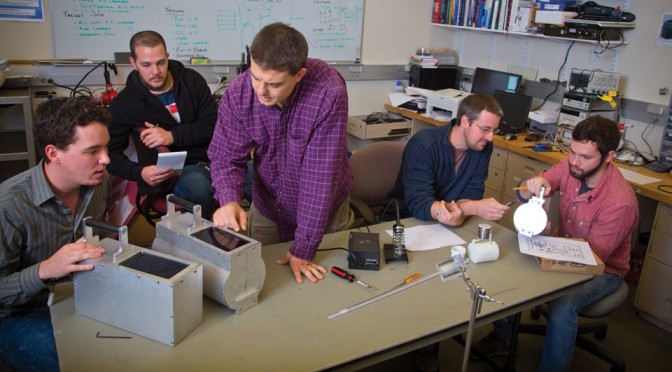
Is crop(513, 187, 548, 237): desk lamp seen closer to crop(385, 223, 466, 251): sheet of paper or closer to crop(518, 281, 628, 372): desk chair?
crop(385, 223, 466, 251): sheet of paper

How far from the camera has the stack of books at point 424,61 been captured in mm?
4707

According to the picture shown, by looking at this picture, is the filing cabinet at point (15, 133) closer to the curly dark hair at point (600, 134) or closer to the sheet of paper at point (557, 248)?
the sheet of paper at point (557, 248)

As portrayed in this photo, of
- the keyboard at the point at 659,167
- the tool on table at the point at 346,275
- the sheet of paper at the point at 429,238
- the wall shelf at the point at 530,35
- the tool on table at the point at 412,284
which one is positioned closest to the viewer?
the tool on table at the point at 412,284

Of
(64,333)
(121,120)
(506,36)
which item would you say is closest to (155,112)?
(121,120)

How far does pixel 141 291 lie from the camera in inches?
52.9

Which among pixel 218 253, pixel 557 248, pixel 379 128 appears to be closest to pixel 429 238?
pixel 557 248

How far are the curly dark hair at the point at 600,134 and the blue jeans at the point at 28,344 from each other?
2.04 m

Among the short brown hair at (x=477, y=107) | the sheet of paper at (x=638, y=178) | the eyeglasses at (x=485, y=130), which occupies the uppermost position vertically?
the short brown hair at (x=477, y=107)

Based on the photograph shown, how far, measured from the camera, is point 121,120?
8.71 ft

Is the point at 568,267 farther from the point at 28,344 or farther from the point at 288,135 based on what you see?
the point at 28,344

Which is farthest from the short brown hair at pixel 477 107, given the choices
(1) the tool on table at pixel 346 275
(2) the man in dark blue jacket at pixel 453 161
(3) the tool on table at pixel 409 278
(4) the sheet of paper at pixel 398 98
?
(4) the sheet of paper at pixel 398 98

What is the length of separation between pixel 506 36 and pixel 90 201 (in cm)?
366

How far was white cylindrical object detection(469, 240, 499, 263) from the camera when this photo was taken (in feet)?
6.34

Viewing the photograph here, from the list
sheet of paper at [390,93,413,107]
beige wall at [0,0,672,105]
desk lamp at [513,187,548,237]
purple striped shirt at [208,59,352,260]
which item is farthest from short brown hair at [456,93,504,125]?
sheet of paper at [390,93,413,107]
